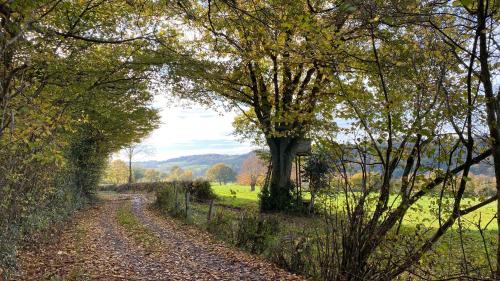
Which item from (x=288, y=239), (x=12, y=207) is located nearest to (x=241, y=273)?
(x=288, y=239)

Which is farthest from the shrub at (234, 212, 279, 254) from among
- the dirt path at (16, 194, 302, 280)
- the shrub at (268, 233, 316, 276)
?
the shrub at (268, 233, 316, 276)

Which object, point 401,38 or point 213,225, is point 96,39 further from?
point 213,225

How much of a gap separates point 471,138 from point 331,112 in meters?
1.94

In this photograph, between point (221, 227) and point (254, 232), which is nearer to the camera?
point (254, 232)

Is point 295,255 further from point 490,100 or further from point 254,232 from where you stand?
point 490,100

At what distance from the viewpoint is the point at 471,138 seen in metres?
4.41

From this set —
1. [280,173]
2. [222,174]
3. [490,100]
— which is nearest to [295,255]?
[490,100]

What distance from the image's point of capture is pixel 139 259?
391 inches

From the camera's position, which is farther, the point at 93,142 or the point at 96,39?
the point at 93,142

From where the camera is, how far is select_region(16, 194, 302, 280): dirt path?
8.27 metres

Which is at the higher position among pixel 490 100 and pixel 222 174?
pixel 490 100

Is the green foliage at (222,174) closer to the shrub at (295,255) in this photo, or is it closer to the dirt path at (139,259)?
the dirt path at (139,259)

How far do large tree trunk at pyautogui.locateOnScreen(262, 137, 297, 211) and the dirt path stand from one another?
8099 millimetres

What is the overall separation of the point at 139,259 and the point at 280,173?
12436 mm
